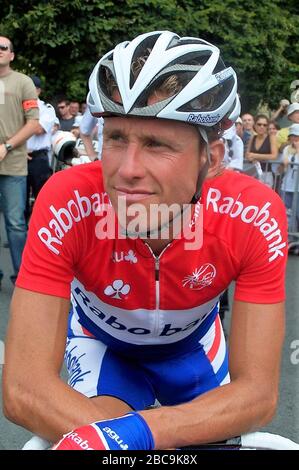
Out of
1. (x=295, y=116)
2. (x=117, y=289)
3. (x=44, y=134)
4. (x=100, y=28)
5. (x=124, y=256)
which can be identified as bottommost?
(x=44, y=134)

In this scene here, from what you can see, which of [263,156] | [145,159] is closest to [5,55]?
[263,156]

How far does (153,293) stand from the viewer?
2.70 m

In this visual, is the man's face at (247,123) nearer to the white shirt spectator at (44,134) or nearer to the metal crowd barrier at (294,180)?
the metal crowd barrier at (294,180)

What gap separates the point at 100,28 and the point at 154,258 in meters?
19.3

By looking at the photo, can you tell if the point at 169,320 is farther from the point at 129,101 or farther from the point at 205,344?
the point at 129,101

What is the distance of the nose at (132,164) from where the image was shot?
2275 millimetres

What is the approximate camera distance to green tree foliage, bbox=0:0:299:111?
2128 cm

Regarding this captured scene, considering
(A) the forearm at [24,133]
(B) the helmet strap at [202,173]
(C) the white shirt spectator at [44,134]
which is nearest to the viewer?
(B) the helmet strap at [202,173]

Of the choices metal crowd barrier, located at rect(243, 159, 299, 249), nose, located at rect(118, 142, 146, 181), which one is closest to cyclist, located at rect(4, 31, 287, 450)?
nose, located at rect(118, 142, 146, 181)

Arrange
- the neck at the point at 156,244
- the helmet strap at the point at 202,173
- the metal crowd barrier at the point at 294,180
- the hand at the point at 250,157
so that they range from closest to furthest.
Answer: the helmet strap at the point at 202,173
the neck at the point at 156,244
the metal crowd barrier at the point at 294,180
the hand at the point at 250,157

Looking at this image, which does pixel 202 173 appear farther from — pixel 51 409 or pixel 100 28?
pixel 100 28

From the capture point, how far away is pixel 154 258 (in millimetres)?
2680

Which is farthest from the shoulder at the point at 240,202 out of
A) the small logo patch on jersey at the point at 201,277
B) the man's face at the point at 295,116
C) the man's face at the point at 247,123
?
the man's face at the point at 247,123

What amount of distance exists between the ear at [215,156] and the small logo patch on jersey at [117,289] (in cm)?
43
